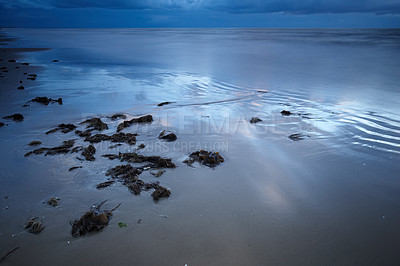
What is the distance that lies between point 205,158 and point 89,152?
183 cm

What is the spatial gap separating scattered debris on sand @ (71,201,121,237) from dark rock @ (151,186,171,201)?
53 cm

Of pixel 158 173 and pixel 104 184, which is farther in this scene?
pixel 158 173

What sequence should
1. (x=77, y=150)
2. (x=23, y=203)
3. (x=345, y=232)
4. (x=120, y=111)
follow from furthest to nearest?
(x=120, y=111)
(x=77, y=150)
(x=23, y=203)
(x=345, y=232)

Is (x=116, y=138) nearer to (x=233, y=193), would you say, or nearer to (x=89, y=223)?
(x=89, y=223)

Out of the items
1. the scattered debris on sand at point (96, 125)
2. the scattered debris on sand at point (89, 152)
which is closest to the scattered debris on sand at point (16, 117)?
the scattered debris on sand at point (96, 125)

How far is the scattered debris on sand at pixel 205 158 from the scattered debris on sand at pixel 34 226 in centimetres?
190

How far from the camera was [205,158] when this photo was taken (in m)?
3.53

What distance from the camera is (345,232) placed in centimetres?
235

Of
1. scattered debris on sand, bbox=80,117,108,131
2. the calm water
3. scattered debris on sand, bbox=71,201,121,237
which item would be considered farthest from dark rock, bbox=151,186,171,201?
scattered debris on sand, bbox=80,117,108,131

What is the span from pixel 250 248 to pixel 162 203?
107 cm

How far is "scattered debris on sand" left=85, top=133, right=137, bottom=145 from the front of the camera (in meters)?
4.06

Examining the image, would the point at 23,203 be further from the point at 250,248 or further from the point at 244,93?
the point at 244,93

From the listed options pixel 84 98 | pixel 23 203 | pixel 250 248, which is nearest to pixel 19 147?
pixel 23 203

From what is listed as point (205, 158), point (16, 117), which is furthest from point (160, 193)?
point (16, 117)
